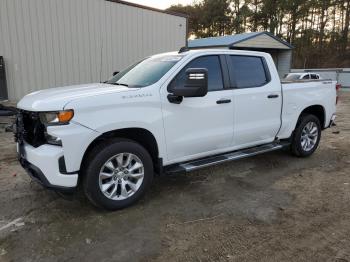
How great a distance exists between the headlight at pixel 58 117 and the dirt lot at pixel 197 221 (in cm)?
111

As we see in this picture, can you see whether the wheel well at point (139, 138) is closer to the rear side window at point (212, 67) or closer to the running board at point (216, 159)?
the running board at point (216, 159)

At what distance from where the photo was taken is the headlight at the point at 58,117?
3.14 meters

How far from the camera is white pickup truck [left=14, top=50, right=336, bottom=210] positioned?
3.24 meters

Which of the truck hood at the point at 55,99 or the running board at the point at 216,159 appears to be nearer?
the truck hood at the point at 55,99

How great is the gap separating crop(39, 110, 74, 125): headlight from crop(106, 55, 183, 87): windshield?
109cm

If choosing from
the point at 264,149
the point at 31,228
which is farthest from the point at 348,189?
the point at 31,228

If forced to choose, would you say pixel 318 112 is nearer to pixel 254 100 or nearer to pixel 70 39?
→ pixel 254 100

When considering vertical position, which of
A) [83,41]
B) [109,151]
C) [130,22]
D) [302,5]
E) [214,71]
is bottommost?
[109,151]

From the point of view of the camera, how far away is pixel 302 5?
3550cm

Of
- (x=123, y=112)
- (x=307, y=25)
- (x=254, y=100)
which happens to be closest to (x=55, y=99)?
(x=123, y=112)

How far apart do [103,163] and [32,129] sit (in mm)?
964

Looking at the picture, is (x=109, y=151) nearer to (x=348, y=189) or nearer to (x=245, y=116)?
(x=245, y=116)

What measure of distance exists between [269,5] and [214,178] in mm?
38811

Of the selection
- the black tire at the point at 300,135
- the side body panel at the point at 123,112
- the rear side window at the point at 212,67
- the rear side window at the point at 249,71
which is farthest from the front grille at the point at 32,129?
the black tire at the point at 300,135
